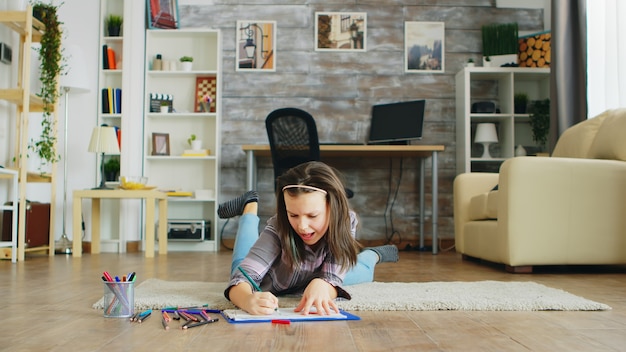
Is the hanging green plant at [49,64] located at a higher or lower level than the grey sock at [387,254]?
higher

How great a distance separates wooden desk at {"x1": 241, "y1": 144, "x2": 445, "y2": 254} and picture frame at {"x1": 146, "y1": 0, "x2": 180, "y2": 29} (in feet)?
4.21

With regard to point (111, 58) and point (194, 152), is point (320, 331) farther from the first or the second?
point (111, 58)

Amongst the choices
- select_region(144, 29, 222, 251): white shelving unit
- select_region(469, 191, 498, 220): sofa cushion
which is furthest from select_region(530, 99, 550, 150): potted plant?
select_region(144, 29, 222, 251): white shelving unit

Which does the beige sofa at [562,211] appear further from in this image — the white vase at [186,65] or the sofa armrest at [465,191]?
the white vase at [186,65]

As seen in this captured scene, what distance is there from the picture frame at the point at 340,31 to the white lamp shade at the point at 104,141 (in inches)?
70.8

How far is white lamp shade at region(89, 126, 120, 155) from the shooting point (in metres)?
4.71

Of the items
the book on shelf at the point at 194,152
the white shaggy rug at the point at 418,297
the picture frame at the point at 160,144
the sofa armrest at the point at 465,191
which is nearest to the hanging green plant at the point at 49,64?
the picture frame at the point at 160,144

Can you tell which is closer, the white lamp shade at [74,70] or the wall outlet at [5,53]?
the wall outlet at [5,53]

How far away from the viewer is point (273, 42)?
5.38 meters

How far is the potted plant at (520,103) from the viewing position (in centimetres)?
518

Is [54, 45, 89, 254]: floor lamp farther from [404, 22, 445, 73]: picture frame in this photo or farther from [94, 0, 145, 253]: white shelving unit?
[404, 22, 445, 73]: picture frame

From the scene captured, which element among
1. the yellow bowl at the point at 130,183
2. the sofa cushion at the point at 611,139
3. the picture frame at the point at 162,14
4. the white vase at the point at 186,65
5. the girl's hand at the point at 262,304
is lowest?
the girl's hand at the point at 262,304

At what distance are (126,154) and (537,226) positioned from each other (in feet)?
10.4

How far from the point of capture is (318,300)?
5.42 ft
